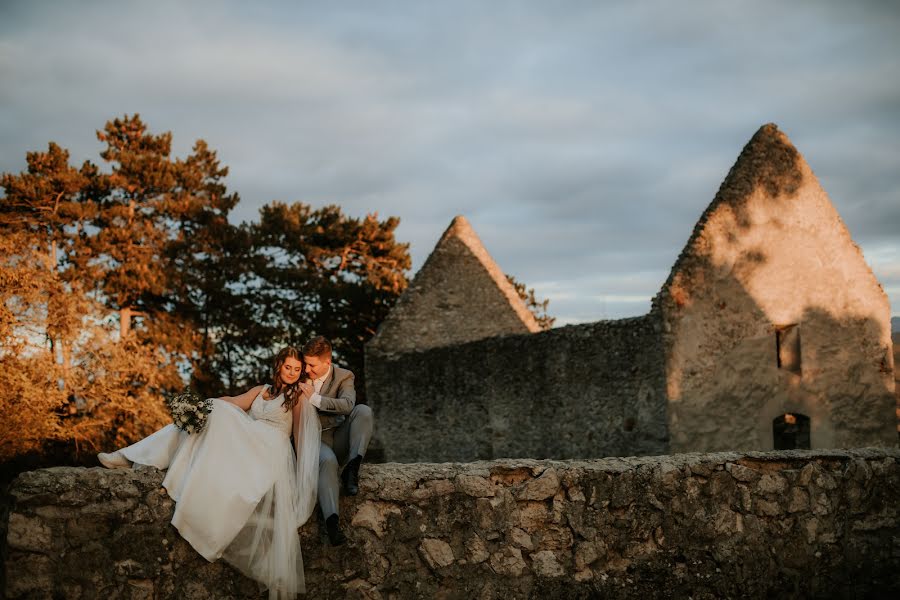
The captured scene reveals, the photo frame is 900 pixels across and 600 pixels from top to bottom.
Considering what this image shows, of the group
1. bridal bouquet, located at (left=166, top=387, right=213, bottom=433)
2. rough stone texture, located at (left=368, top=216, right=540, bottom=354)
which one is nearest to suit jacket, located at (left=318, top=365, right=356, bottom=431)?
bridal bouquet, located at (left=166, top=387, right=213, bottom=433)

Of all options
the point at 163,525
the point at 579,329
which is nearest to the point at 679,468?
the point at 163,525

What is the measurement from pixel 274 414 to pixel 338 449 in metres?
0.51

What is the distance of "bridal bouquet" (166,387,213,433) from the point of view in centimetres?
523

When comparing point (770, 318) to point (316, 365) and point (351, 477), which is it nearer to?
point (316, 365)

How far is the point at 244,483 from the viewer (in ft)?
16.7

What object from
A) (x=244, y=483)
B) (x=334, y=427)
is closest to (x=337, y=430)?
(x=334, y=427)

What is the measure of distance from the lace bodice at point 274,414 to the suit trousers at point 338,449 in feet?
0.91

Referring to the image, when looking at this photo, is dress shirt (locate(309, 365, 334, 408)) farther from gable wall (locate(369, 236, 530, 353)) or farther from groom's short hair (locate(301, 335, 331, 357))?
gable wall (locate(369, 236, 530, 353))

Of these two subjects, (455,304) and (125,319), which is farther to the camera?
(125,319)

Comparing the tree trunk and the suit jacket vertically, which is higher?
the tree trunk

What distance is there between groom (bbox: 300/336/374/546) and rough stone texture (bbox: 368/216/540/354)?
14.8 metres

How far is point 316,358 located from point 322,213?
29.6 metres

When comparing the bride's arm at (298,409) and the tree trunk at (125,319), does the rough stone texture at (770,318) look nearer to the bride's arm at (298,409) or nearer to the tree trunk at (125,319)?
the bride's arm at (298,409)

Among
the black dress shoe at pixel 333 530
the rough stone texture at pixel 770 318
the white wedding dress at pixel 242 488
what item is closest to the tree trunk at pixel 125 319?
the rough stone texture at pixel 770 318
